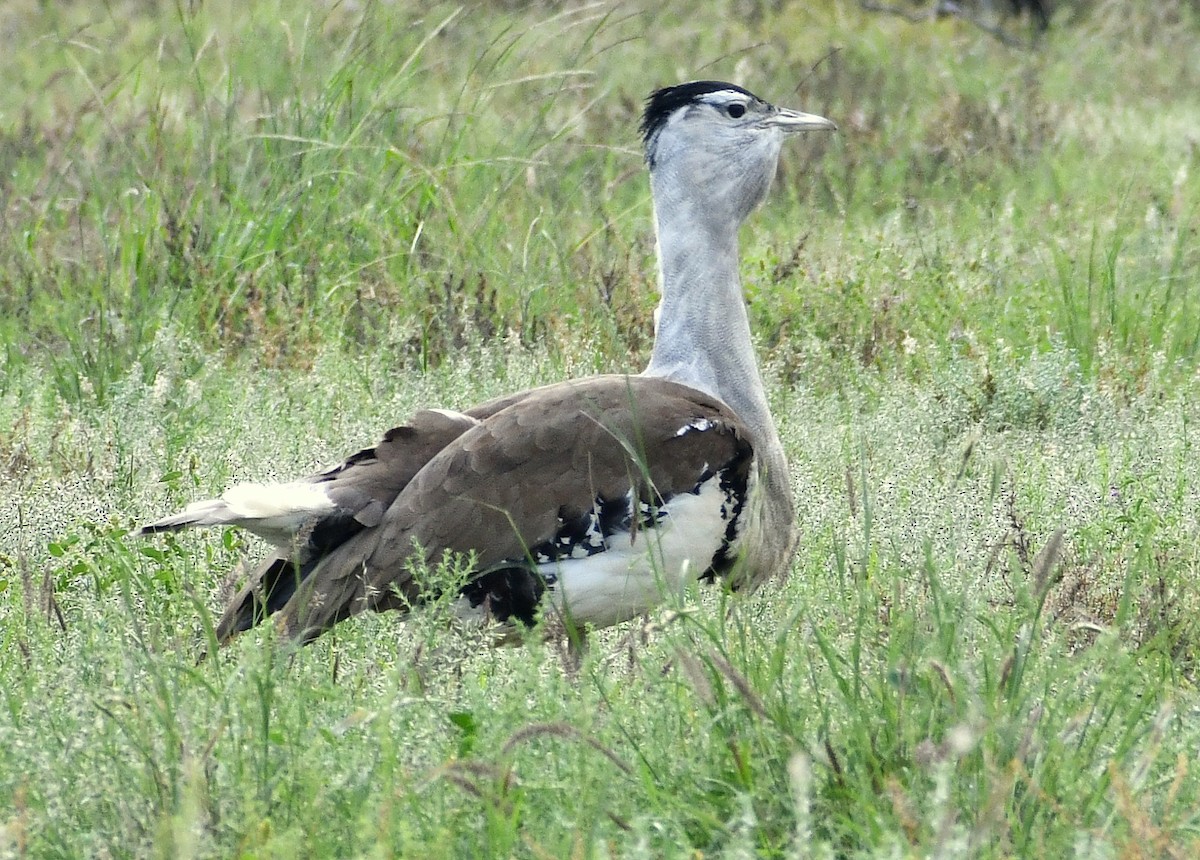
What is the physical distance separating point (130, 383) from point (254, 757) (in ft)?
8.46

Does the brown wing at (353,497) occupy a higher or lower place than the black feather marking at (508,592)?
higher

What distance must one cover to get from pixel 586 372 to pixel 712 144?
1.27 meters

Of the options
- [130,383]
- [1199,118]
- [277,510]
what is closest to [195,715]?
[277,510]

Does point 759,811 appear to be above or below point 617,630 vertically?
above

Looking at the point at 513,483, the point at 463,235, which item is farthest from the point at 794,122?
the point at 463,235

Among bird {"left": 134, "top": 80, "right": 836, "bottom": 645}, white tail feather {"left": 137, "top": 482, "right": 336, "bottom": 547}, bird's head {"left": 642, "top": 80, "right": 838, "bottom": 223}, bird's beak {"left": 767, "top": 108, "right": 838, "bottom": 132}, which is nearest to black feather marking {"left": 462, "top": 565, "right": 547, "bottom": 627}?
bird {"left": 134, "top": 80, "right": 836, "bottom": 645}

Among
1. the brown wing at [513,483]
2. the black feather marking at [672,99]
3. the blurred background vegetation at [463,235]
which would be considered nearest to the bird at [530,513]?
the brown wing at [513,483]

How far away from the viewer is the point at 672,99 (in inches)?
163

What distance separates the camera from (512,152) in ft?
21.3

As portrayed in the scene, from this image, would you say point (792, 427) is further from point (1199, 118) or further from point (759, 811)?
point (1199, 118)

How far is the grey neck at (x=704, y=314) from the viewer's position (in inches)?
156

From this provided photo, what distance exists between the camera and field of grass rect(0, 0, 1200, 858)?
2.44 meters

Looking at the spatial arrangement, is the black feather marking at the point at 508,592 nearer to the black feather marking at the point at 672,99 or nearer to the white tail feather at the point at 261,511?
the white tail feather at the point at 261,511

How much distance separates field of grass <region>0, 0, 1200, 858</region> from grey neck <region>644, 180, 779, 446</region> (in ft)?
1.26
